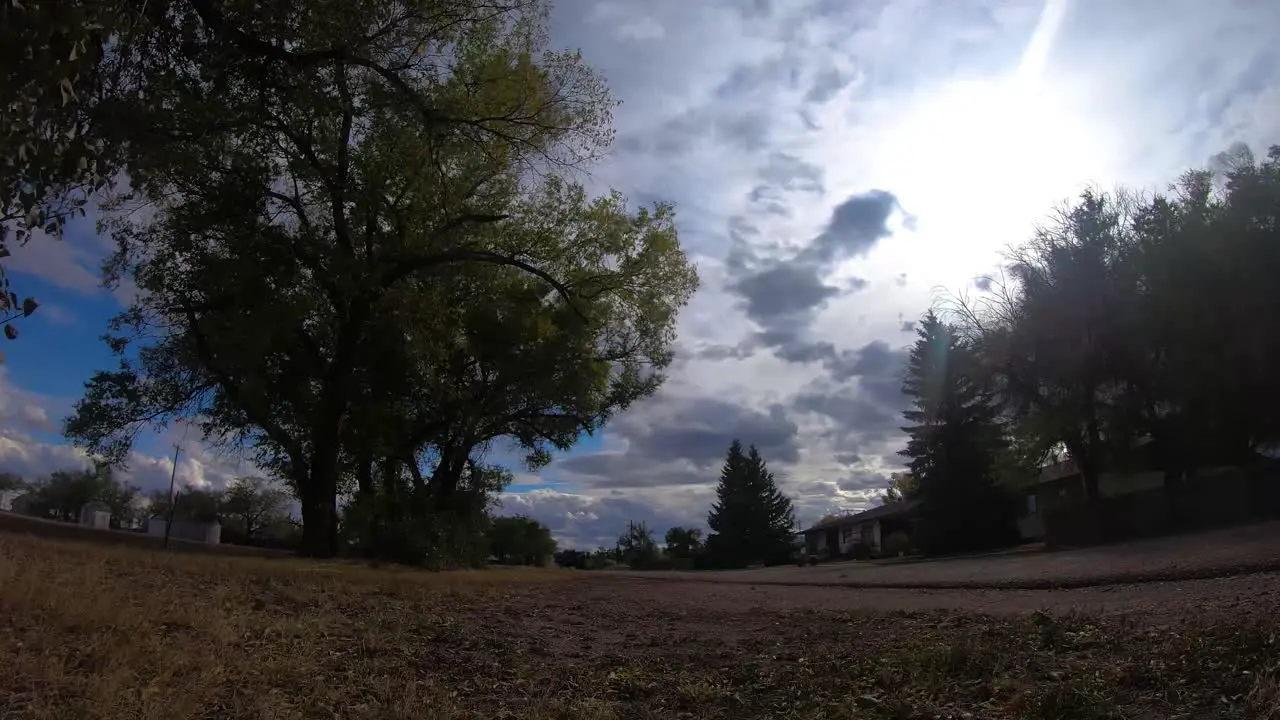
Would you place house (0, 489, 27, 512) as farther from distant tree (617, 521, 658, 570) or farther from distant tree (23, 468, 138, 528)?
distant tree (617, 521, 658, 570)

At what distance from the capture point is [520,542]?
56031 millimetres

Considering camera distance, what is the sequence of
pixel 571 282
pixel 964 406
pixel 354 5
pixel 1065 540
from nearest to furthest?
pixel 354 5 → pixel 571 282 → pixel 1065 540 → pixel 964 406

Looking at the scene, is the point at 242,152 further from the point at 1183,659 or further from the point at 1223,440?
the point at 1223,440

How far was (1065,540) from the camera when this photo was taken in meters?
26.3

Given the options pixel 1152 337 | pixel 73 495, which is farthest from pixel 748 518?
pixel 73 495

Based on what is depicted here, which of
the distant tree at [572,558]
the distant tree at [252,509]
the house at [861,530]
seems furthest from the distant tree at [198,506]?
the house at [861,530]

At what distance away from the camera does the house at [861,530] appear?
59625mm

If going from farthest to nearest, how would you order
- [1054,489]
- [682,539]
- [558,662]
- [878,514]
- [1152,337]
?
1. [682,539]
2. [878,514]
3. [1054,489]
4. [1152,337]
5. [558,662]

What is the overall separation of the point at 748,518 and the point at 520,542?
20526mm

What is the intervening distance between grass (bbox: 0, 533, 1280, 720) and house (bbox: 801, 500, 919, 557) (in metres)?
45.1

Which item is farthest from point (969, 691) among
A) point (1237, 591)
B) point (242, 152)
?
point (242, 152)

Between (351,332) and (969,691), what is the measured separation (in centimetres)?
1873

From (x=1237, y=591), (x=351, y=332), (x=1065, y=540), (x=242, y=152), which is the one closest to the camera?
(x=1237, y=591)

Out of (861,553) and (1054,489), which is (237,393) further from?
(1054,489)
